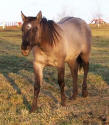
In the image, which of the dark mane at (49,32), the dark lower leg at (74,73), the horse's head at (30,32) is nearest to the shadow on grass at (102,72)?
the dark lower leg at (74,73)

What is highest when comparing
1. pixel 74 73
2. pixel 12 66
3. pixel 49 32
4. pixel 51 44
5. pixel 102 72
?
pixel 49 32

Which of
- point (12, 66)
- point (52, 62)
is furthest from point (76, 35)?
point (12, 66)

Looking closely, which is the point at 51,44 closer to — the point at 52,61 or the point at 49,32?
the point at 49,32

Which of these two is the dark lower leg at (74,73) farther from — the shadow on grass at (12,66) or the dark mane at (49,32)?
the shadow on grass at (12,66)

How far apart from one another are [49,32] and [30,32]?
0.67 m

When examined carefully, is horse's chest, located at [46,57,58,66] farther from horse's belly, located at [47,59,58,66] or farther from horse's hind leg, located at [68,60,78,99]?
horse's hind leg, located at [68,60,78,99]

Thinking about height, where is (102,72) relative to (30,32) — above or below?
below

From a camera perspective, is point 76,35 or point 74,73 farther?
point 74,73

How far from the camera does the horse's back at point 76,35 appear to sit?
7.33 meters

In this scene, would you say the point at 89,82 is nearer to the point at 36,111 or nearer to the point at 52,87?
the point at 52,87

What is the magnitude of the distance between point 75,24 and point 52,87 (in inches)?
77.6

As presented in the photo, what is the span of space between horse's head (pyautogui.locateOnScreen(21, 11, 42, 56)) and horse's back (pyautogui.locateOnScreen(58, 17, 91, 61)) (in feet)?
3.85

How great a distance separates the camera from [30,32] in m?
5.83

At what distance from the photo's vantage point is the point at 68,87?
355 inches
